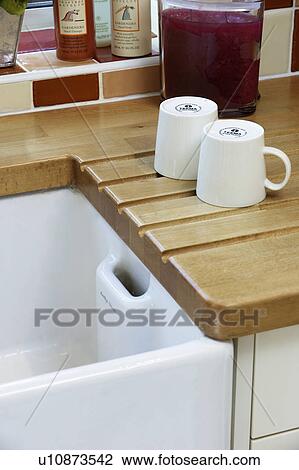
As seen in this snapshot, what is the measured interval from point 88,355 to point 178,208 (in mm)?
306

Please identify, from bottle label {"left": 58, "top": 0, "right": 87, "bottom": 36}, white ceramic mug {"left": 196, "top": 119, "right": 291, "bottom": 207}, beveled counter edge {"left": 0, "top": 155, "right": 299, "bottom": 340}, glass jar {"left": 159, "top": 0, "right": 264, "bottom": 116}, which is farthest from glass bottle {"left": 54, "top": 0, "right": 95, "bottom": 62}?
white ceramic mug {"left": 196, "top": 119, "right": 291, "bottom": 207}

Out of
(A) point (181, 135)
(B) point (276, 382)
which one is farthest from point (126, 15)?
(B) point (276, 382)

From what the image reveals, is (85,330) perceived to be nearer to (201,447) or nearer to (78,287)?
(78,287)

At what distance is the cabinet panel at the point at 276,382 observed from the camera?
0.87 metres

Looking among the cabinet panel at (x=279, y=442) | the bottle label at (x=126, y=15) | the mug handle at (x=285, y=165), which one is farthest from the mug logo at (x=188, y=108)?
the cabinet panel at (x=279, y=442)

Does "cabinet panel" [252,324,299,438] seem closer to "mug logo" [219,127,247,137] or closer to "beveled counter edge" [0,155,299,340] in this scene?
"beveled counter edge" [0,155,299,340]

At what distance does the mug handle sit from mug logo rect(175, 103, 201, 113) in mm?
103

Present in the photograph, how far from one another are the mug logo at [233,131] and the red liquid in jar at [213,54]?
0.23m

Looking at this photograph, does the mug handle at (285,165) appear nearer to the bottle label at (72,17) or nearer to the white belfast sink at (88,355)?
the white belfast sink at (88,355)

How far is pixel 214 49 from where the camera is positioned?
3.89 ft

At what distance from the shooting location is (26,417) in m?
0.79

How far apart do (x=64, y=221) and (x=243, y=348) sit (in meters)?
0.39

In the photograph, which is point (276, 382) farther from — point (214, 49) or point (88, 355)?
point (214, 49)

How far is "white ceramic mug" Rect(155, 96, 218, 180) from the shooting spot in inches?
40.3
